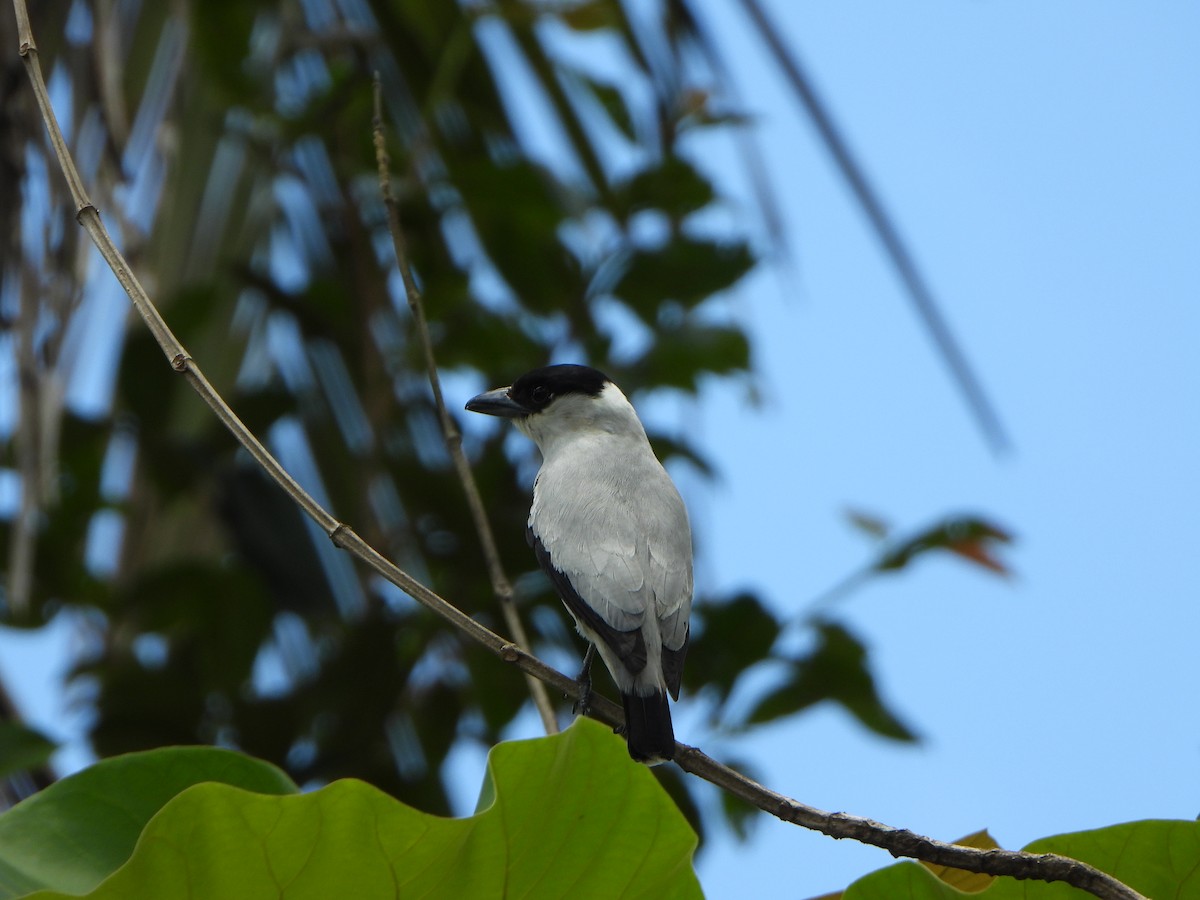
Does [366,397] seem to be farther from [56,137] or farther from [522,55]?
[56,137]

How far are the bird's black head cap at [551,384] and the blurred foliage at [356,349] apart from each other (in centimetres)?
20

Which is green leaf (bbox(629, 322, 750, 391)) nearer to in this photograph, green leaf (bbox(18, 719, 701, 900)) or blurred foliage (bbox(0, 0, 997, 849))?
blurred foliage (bbox(0, 0, 997, 849))

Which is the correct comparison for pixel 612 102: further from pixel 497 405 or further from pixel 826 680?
pixel 826 680

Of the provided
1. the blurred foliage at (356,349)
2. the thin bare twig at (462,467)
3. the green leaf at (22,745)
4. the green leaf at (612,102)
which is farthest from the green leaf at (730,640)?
the green leaf at (22,745)

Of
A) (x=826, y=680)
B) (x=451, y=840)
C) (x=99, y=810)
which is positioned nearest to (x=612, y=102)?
(x=826, y=680)

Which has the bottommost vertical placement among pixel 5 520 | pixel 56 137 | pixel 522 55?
pixel 56 137

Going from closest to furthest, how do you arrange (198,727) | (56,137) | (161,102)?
(56,137) < (198,727) < (161,102)

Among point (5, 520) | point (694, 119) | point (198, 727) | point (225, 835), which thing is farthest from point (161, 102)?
point (225, 835)

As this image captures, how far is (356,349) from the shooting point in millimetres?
3064

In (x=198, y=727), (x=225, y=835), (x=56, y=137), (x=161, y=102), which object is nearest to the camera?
(x=225, y=835)

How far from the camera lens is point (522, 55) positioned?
2.91 metres

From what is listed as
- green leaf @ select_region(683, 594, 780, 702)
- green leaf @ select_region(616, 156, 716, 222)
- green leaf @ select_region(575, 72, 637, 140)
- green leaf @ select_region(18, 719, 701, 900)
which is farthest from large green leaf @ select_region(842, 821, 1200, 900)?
green leaf @ select_region(575, 72, 637, 140)

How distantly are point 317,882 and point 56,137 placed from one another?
37.0 inches

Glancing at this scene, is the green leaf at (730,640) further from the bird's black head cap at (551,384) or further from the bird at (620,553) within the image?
the bird's black head cap at (551,384)
